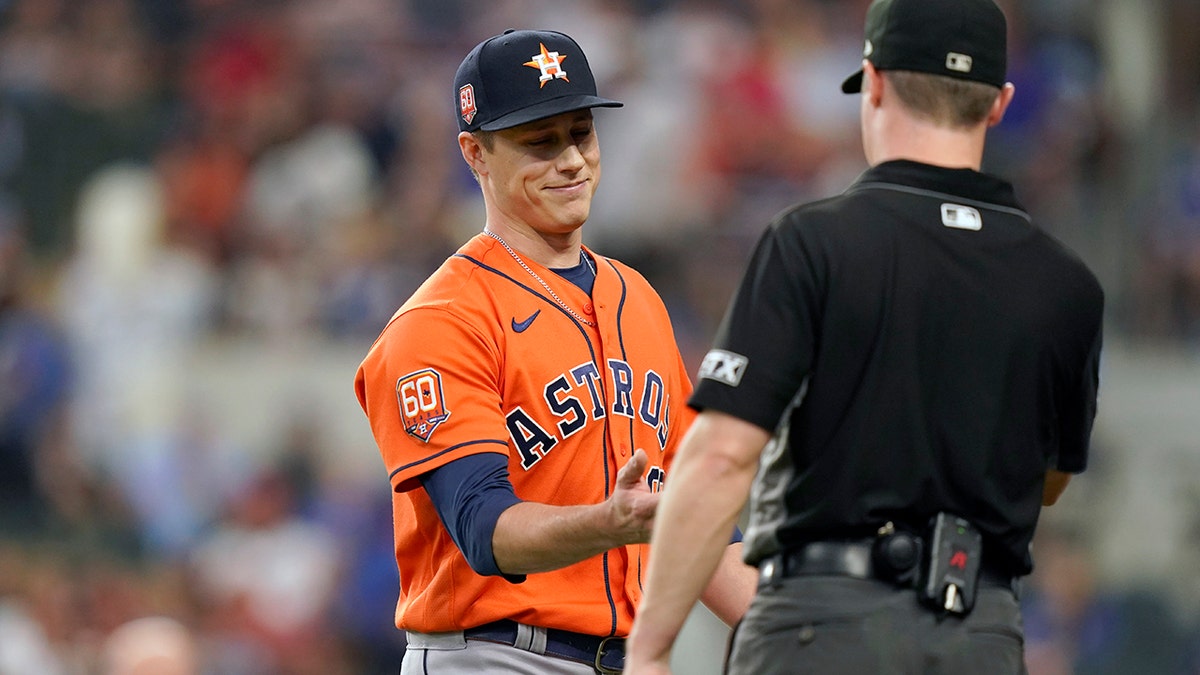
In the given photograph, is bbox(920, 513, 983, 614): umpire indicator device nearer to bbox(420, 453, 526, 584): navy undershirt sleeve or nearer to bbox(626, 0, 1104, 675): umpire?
bbox(626, 0, 1104, 675): umpire

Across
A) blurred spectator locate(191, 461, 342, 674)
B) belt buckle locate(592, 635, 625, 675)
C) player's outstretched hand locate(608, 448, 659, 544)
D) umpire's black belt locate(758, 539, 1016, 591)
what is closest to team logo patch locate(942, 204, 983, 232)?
umpire's black belt locate(758, 539, 1016, 591)

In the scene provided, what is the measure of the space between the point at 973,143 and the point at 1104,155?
301 inches

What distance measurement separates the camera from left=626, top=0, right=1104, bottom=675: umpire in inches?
111

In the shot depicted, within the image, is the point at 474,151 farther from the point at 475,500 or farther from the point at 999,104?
the point at 999,104

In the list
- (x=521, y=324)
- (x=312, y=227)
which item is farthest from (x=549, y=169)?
(x=312, y=227)

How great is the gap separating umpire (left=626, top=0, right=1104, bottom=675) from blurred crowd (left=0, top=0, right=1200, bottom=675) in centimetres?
597

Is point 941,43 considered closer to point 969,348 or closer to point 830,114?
point 969,348

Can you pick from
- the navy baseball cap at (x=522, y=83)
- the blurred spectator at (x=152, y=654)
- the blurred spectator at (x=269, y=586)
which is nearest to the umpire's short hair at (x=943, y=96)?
the navy baseball cap at (x=522, y=83)

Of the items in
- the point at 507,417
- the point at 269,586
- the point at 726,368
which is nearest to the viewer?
the point at 726,368

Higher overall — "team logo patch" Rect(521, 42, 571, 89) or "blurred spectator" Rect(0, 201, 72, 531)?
"team logo patch" Rect(521, 42, 571, 89)

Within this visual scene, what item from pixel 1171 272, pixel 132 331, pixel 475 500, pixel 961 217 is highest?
pixel 961 217

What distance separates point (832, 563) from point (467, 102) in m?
1.52

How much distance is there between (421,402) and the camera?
3.50m

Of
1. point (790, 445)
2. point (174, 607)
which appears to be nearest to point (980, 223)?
point (790, 445)
